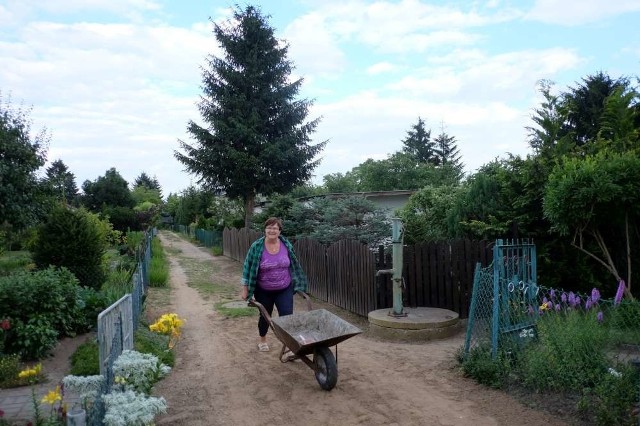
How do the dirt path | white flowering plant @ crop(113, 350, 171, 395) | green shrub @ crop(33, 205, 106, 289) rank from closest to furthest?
white flowering plant @ crop(113, 350, 171, 395)
the dirt path
green shrub @ crop(33, 205, 106, 289)

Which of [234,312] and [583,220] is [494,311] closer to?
[583,220]

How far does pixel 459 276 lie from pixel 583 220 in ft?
7.69

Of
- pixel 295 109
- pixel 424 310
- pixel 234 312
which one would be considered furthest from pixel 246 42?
pixel 424 310

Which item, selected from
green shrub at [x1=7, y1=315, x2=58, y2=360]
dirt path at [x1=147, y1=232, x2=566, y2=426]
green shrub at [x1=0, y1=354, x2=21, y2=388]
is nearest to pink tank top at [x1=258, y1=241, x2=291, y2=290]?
dirt path at [x1=147, y1=232, x2=566, y2=426]

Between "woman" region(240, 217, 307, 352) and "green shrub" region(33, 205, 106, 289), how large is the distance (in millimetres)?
4693

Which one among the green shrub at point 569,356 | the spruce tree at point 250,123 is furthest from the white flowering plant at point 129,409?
the spruce tree at point 250,123

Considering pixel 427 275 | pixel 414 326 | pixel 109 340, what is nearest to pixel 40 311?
pixel 109 340

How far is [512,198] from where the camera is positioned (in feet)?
28.6

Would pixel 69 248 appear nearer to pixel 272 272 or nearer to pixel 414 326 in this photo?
pixel 272 272

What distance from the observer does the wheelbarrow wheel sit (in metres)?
5.05

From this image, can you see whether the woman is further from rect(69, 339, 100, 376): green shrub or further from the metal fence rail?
rect(69, 339, 100, 376): green shrub

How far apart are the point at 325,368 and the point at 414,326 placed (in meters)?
2.62

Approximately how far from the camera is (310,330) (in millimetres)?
5668

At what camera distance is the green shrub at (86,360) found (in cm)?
564
